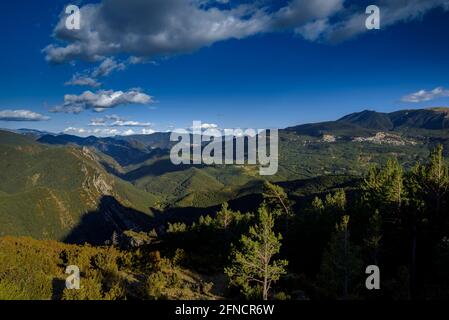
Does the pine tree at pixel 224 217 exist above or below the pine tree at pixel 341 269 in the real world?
below

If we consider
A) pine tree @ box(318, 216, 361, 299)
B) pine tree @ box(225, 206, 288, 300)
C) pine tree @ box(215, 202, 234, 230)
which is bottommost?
pine tree @ box(215, 202, 234, 230)

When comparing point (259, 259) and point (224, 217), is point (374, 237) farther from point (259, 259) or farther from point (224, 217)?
point (224, 217)

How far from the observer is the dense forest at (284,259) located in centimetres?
2697

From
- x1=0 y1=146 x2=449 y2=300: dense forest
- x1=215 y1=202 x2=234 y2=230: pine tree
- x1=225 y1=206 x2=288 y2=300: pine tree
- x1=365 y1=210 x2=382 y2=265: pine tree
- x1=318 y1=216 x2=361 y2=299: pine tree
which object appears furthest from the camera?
x1=215 y1=202 x2=234 y2=230: pine tree

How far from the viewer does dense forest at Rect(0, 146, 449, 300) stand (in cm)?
2697

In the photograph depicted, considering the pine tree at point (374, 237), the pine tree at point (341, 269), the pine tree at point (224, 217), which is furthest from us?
the pine tree at point (224, 217)

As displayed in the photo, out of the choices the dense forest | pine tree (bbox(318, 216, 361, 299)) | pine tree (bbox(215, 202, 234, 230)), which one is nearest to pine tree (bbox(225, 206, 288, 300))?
the dense forest

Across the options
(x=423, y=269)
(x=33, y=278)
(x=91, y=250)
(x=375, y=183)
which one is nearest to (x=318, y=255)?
(x=423, y=269)

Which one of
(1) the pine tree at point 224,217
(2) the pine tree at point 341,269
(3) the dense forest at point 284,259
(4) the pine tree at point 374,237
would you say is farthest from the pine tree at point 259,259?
(1) the pine tree at point 224,217

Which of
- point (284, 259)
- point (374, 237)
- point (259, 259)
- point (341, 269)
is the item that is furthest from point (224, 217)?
point (259, 259)

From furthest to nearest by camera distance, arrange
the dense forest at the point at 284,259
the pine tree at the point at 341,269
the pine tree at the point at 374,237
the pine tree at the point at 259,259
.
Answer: the pine tree at the point at 374,237
the pine tree at the point at 341,269
the pine tree at the point at 259,259
the dense forest at the point at 284,259

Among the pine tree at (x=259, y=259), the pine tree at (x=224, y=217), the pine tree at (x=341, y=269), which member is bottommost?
the pine tree at (x=224, y=217)

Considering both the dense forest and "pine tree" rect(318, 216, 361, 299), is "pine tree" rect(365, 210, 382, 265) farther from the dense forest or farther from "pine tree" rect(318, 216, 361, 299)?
"pine tree" rect(318, 216, 361, 299)

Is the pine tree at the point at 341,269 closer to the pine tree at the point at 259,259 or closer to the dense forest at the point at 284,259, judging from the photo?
the dense forest at the point at 284,259
